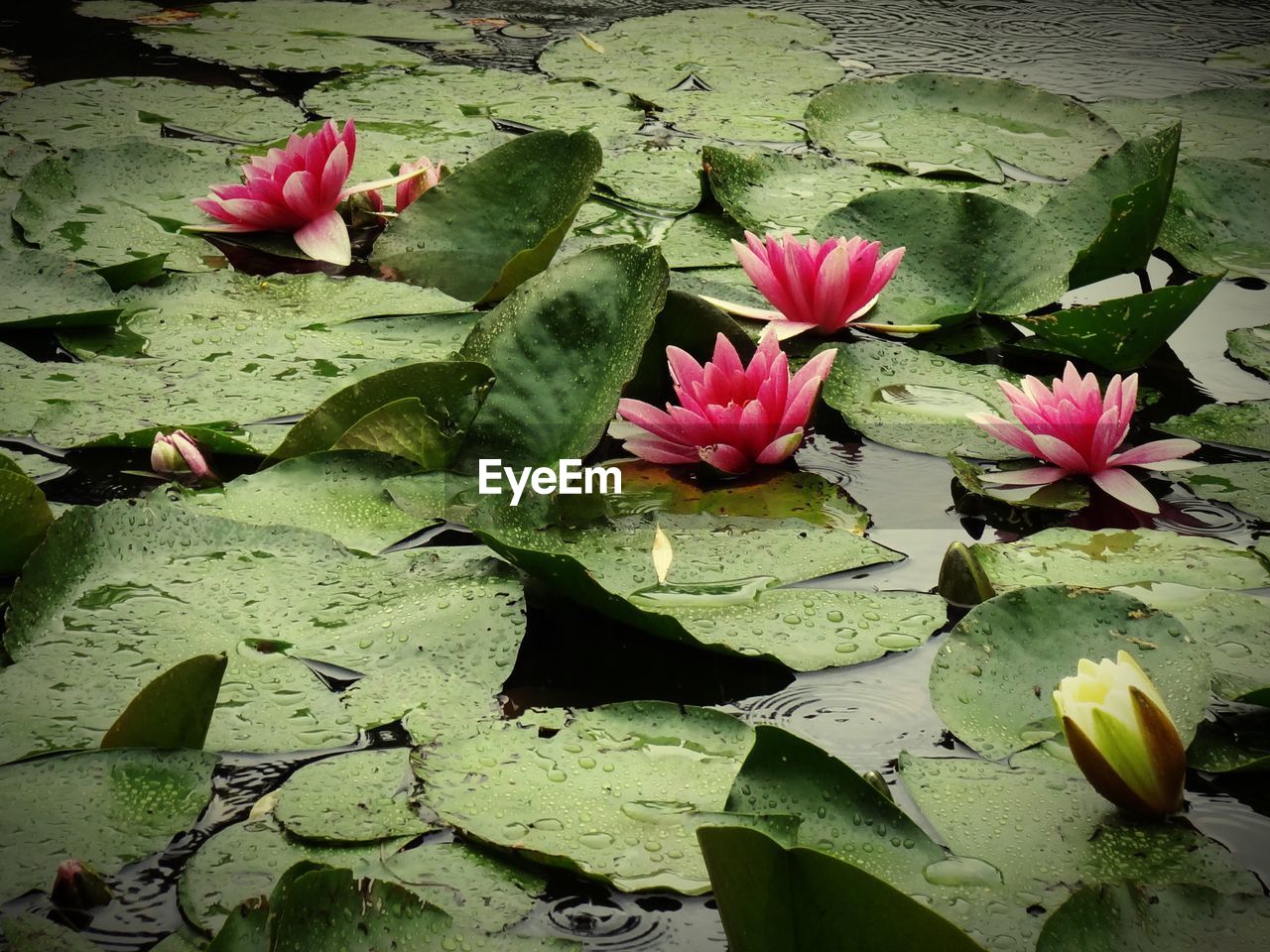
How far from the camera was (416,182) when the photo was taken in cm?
211

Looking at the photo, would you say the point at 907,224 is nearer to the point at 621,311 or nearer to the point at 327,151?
the point at 621,311

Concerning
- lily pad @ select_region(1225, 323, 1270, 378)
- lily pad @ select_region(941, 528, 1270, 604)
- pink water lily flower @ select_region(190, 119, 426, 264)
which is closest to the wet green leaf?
lily pad @ select_region(941, 528, 1270, 604)

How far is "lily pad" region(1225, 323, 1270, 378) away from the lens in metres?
1.70

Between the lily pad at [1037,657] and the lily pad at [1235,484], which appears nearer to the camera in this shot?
the lily pad at [1037,657]

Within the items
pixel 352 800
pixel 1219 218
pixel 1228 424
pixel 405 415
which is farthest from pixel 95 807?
pixel 1219 218

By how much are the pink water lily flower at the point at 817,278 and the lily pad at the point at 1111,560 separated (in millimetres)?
507

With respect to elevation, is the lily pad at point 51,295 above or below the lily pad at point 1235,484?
below

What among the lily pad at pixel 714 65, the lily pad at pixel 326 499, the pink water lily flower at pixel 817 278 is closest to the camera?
the lily pad at pixel 326 499

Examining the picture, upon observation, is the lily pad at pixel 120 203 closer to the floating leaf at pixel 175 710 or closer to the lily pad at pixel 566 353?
the lily pad at pixel 566 353

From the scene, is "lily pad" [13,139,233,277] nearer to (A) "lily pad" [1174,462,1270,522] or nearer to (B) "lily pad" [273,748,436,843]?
(B) "lily pad" [273,748,436,843]

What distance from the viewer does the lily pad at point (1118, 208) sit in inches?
68.0

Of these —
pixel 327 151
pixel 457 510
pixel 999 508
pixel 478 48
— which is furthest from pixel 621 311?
pixel 478 48

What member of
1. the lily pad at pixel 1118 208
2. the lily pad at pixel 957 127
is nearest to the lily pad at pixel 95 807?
the lily pad at pixel 1118 208

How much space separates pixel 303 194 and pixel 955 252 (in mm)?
1062
